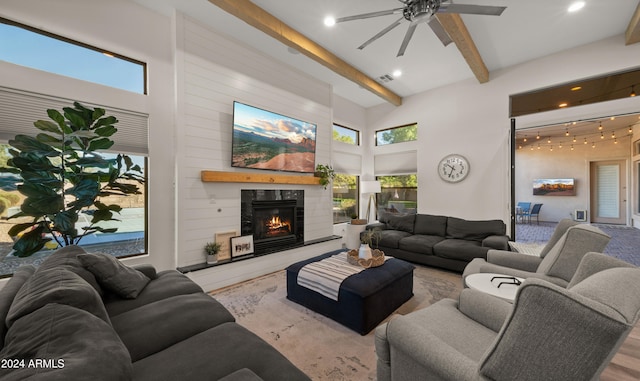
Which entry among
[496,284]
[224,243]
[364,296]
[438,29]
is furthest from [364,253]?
[438,29]

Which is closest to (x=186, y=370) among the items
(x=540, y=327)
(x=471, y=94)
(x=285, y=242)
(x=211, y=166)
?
(x=540, y=327)

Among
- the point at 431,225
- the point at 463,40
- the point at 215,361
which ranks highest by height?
the point at 463,40

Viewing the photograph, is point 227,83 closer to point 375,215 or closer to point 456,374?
point 456,374

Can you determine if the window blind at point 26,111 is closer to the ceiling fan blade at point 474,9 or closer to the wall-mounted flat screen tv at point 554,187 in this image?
the ceiling fan blade at point 474,9

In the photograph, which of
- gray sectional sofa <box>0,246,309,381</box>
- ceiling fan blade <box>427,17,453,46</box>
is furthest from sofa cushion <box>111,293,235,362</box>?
ceiling fan blade <box>427,17,453,46</box>

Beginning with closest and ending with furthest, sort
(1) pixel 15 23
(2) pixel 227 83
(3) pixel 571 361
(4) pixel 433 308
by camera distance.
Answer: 1. (3) pixel 571 361
2. (4) pixel 433 308
3. (1) pixel 15 23
4. (2) pixel 227 83

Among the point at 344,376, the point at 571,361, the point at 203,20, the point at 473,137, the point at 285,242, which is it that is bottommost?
the point at 344,376

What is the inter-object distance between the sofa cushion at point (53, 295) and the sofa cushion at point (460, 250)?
13.7ft

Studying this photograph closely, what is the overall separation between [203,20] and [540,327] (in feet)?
14.5

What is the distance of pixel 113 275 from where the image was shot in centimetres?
192

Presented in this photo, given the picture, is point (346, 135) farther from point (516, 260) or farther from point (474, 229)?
point (516, 260)

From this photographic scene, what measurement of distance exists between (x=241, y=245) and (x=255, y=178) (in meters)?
1.04

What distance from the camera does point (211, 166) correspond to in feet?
11.7

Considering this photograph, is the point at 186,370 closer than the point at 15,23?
Yes
